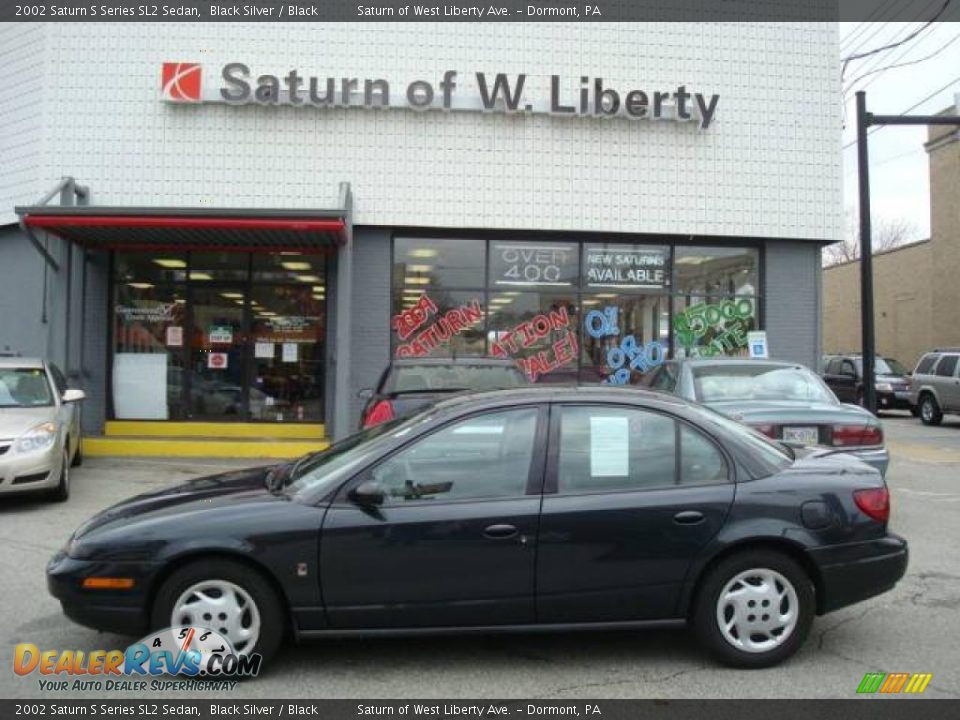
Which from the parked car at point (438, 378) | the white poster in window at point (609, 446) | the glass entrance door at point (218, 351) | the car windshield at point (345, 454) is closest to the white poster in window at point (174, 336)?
the glass entrance door at point (218, 351)

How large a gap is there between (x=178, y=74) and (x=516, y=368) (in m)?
A: 8.04

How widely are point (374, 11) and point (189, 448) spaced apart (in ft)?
25.1

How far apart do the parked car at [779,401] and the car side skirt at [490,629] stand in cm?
327

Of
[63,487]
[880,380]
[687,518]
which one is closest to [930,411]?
[880,380]

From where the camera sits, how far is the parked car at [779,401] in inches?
290

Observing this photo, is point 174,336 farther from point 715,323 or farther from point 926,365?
point 926,365

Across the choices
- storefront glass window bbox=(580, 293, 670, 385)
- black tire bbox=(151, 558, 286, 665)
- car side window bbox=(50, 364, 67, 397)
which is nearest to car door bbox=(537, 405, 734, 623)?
black tire bbox=(151, 558, 286, 665)

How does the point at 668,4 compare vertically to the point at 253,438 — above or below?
above

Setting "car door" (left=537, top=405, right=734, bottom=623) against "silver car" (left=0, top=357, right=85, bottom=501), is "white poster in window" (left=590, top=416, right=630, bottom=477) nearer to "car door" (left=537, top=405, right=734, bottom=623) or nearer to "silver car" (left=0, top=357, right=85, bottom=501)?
"car door" (left=537, top=405, right=734, bottom=623)

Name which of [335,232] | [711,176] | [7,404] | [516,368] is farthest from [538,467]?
[711,176]

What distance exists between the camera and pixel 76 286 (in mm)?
13344

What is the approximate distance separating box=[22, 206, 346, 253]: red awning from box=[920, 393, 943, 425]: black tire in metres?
15.3

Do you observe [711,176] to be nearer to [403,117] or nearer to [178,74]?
[403,117]

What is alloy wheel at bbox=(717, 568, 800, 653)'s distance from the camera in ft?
13.8
